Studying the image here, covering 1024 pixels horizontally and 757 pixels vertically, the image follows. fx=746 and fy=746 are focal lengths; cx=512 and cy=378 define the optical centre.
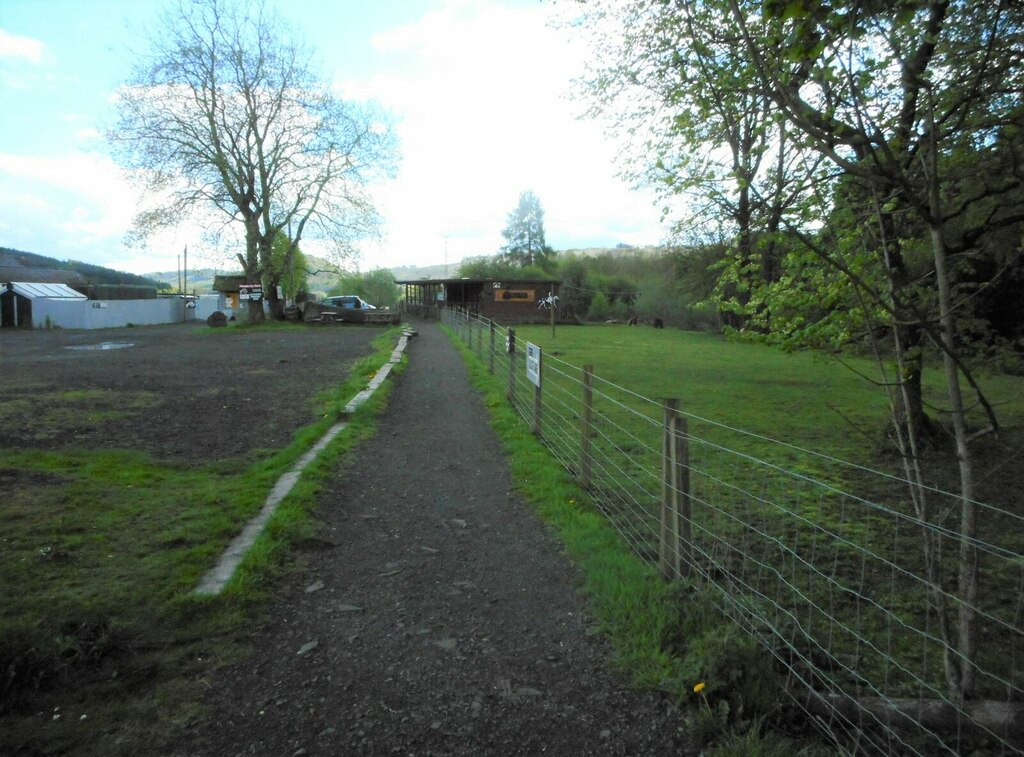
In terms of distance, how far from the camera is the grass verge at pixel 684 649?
2.90 metres

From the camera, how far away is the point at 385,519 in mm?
5832

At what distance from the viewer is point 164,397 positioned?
11.7m

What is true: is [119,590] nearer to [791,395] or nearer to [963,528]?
[963,528]

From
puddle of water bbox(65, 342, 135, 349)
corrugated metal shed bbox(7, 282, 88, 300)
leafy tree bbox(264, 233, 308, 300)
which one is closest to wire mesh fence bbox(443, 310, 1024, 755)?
puddle of water bbox(65, 342, 135, 349)

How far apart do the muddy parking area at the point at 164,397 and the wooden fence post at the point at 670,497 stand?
194 inches

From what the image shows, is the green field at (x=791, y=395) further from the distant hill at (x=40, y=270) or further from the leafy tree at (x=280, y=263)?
the distant hill at (x=40, y=270)

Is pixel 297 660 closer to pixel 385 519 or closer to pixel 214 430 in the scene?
pixel 385 519

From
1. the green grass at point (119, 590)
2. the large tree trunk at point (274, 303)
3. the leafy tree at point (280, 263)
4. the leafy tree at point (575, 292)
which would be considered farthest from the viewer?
the leafy tree at point (575, 292)

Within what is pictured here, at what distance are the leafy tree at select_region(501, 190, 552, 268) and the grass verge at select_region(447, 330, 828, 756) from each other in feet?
262

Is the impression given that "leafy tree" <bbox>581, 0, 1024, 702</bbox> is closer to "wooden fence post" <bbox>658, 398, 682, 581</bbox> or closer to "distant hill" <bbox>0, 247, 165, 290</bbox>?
"wooden fence post" <bbox>658, 398, 682, 581</bbox>

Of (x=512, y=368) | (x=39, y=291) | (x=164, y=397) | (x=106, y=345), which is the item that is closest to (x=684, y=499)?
(x=512, y=368)

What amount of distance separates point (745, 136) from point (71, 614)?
19.8ft

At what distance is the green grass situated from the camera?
9.90 feet

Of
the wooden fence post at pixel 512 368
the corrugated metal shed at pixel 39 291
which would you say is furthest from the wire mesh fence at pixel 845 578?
the corrugated metal shed at pixel 39 291
